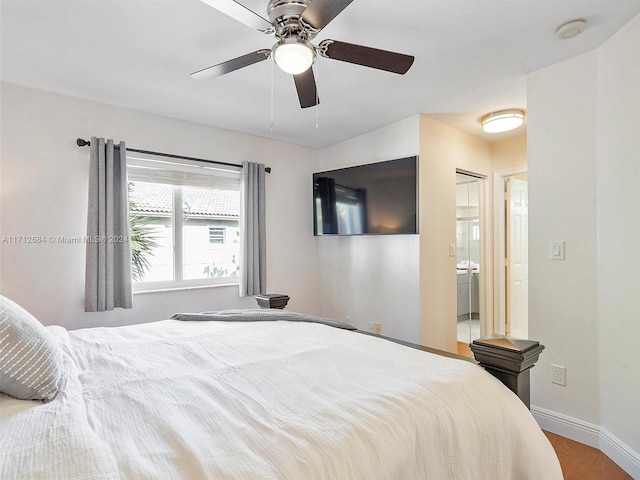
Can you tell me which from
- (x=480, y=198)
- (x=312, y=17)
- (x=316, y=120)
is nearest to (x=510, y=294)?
(x=480, y=198)

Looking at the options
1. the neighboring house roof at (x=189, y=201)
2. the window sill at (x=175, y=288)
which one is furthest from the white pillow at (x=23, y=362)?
the neighboring house roof at (x=189, y=201)

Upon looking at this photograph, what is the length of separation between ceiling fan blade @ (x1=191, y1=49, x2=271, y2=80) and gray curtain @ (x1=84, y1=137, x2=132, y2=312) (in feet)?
4.42

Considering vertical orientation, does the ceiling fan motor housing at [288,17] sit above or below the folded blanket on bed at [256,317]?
above

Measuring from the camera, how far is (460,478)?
100cm

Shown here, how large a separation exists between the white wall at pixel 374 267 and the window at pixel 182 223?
116cm

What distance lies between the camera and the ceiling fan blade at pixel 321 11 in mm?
1368

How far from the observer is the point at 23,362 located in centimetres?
104

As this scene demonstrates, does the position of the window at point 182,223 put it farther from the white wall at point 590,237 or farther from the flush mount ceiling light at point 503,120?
the white wall at point 590,237

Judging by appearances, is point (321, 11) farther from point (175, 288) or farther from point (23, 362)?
point (175, 288)

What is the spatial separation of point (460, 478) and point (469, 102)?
2784 millimetres

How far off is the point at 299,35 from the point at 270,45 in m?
0.63

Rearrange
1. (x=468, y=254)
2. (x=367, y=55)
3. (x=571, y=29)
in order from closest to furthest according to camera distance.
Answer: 1. (x=367, y=55)
2. (x=571, y=29)
3. (x=468, y=254)

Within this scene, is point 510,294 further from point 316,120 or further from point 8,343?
point 8,343

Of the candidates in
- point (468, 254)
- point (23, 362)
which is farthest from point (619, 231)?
point (23, 362)
